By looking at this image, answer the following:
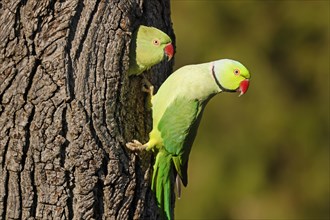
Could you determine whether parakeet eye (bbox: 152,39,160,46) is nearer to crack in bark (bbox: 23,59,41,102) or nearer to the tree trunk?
the tree trunk

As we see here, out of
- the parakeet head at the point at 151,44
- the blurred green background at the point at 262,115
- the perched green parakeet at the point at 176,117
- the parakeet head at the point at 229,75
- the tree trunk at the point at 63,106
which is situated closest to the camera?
the tree trunk at the point at 63,106

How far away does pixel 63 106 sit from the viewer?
10.2 feet

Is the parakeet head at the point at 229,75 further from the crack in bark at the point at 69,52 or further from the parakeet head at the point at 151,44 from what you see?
the crack in bark at the point at 69,52

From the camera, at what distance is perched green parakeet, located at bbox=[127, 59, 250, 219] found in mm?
3383

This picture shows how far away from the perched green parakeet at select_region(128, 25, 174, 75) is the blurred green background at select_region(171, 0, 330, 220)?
520 centimetres

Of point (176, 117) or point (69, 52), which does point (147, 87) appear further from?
point (69, 52)

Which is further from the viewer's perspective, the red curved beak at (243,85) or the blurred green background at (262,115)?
the blurred green background at (262,115)

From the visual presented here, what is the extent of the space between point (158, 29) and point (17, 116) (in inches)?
31.0

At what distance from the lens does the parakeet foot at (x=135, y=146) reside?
329 centimetres

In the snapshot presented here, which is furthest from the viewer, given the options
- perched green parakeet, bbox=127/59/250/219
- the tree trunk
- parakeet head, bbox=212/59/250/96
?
parakeet head, bbox=212/59/250/96

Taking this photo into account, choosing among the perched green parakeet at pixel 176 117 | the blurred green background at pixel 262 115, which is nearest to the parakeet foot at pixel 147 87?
the perched green parakeet at pixel 176 117

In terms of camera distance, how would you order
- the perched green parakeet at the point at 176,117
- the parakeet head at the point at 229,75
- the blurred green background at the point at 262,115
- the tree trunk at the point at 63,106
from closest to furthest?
the tree trunk at the point at 63,106 → the perched green parakeet at the point at 176,117 → the parakeet head at the point at 229,75 → the blurred green background at the point at 262,115

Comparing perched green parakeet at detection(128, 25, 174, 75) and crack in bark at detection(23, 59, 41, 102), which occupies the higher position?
perched green parakeet at detection(128, 25, 174, 75)

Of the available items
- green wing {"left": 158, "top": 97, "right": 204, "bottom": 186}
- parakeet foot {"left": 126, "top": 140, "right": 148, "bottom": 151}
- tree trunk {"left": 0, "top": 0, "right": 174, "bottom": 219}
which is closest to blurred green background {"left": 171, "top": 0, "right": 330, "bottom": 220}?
green wing {"left": 158, "top": 97, "right": 204, "bottom": 186}
